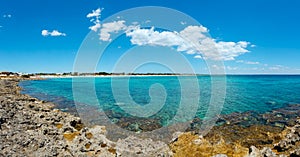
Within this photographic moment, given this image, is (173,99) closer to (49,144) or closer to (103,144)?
(103,144)

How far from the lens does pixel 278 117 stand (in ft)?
90.4

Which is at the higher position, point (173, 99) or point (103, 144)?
point (103, 144)

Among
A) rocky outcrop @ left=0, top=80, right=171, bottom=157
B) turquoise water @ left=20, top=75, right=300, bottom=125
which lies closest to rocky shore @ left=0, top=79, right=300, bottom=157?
rocky outcrop @ left=0, top=80, right=171, bottom=157

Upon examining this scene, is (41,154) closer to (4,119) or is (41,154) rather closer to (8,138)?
(8,138)

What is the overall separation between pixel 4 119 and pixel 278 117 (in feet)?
90.2

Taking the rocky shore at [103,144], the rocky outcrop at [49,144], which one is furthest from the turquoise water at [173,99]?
the rocky outcrop at [49,144]

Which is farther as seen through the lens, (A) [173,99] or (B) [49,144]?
(A) [173,99]

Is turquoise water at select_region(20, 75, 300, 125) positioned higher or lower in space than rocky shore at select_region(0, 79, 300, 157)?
lower

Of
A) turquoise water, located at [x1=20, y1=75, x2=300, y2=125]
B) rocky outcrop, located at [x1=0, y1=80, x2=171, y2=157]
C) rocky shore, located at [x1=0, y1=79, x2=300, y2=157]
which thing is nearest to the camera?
rocky outcrop, located at [x1=0, y1=80, x2=171, y2=157]

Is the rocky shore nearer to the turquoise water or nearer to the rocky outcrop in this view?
the rocky outcrop

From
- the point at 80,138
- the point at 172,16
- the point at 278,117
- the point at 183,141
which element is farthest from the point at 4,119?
the point at 278,117

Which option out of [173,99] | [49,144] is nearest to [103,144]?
[49,144]

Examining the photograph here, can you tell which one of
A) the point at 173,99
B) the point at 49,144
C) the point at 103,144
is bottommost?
the point at 173,99

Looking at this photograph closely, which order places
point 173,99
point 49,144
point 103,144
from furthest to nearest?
1. point 173,99
2. point 103,144
3. point 49,144
